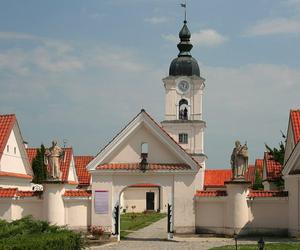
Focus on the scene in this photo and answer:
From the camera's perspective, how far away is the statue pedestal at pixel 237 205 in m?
28.2

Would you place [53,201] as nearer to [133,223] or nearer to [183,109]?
[133,223]

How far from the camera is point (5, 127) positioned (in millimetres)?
35344

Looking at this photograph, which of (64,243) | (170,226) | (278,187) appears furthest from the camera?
(278,187)

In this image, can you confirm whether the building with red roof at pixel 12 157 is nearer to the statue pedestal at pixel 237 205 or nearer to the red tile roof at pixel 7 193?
the red tile roof at pixel 7 193

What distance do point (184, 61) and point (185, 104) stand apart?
16.2ft

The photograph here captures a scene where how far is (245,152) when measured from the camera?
28125 millimetres

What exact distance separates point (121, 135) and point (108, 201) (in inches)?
126

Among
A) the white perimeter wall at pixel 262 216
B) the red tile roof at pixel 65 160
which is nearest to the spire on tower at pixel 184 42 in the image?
the red tile roof at pixel 65 160

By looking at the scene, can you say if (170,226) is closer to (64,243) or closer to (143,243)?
(143,243)

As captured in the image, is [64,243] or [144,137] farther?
[144,137]

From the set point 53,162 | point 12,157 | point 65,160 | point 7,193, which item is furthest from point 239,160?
point 65,160

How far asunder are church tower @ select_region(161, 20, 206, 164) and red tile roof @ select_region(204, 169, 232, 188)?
44.7 ft

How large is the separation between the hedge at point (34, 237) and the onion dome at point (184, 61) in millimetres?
50898

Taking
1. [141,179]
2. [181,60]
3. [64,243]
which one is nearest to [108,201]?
[141,179]
